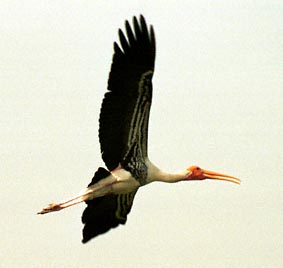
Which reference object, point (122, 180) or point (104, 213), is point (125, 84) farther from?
point (104, 213)

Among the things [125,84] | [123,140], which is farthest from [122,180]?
[125,84]

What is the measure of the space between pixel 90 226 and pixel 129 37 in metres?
5.42

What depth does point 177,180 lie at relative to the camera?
31.1 meters

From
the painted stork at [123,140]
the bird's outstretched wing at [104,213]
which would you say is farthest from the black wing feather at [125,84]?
the bird's outstretched wing at [104,213]

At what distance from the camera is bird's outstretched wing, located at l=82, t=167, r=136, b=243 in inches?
1186

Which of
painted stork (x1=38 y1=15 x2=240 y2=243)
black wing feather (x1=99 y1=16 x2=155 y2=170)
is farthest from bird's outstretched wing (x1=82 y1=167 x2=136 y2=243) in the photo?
black wing feather (x1=99 y1=16 x2=155 y2=170)

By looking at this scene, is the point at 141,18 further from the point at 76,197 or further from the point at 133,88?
the point at 76,197

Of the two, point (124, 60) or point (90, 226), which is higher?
point (124, 60)

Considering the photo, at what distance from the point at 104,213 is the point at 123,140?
233 centimetres

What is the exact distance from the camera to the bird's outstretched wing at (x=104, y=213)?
98.8 ft

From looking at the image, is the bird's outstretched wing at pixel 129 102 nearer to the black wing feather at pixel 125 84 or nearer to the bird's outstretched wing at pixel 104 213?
the black wing feather at pixel 125 84

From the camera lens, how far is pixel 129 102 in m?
28.4

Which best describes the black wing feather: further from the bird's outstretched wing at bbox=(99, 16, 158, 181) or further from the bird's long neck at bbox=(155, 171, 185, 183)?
the bird's long neck at bbox=(155, 171, 185, 183)

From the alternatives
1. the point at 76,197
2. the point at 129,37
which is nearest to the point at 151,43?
the point at 129,37
